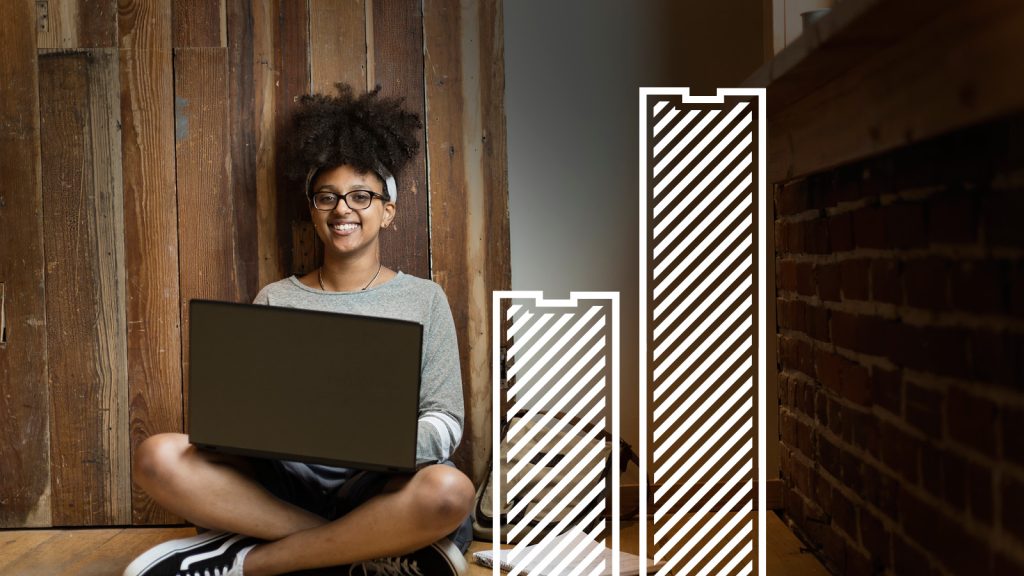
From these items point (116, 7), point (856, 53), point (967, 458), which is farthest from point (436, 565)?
point (116, 7)

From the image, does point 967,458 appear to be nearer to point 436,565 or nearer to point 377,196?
point 436,565

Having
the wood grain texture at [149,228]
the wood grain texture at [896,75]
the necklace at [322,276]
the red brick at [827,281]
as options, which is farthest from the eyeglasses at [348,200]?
the red brick at [827,281]

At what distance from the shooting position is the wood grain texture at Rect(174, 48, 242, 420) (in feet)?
6.95

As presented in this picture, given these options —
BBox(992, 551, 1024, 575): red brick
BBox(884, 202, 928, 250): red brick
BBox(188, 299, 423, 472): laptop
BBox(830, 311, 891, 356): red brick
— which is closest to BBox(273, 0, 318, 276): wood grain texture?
BBox(188, 299, 423, 472): laptop

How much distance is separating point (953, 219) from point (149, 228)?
176cm

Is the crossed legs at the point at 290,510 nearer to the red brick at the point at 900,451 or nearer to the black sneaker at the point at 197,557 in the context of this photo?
the black sneaker at the point at 197,557

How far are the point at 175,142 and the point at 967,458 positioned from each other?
1.80 meters

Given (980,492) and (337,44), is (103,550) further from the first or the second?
(980,492)

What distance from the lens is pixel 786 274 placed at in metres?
2.02

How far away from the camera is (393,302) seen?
1.95 meters

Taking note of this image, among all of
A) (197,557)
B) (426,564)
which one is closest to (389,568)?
(426,564)

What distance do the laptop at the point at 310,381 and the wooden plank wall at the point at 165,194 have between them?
664mm

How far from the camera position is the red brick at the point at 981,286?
3.37 feet

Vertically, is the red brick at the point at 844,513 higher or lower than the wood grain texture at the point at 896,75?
lower
